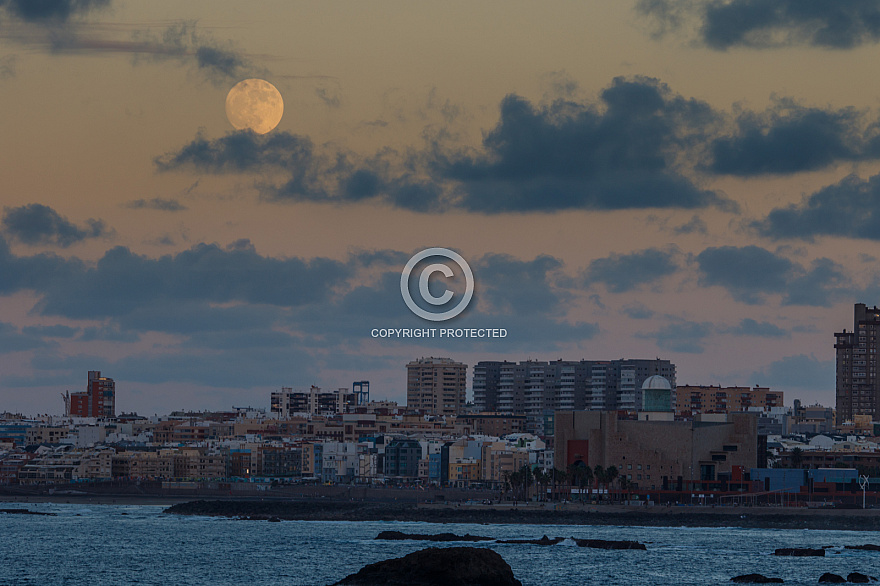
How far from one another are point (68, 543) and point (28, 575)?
25075 millimetres

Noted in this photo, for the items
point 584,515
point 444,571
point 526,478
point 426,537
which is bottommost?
point 426,537

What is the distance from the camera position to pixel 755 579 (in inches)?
3455

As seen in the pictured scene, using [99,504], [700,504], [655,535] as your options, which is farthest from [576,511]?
[99,504]

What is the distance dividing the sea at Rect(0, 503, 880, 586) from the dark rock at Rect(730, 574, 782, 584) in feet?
2.69

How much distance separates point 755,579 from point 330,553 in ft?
99.1

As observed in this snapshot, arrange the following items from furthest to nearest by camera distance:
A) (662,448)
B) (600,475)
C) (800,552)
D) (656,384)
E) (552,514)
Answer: (656,384) < (662,448) < (600,475) < (552,514) < (800,552)

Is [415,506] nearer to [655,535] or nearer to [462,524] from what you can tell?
[462,524]

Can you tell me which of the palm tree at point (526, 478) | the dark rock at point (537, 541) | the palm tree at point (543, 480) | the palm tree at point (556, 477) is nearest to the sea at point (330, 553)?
the dark rock at point (537, 541)

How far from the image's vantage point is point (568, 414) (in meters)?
164

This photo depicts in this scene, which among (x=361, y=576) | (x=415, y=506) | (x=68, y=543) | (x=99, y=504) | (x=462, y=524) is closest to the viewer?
(x=361, y=576)

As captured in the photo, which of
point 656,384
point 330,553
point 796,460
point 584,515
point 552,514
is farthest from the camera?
point 796,460

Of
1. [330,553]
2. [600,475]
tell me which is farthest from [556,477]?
[330,553]

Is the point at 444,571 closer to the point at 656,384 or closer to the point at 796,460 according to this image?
the point at 656,384

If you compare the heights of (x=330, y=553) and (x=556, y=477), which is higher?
(x=556, y=477)
